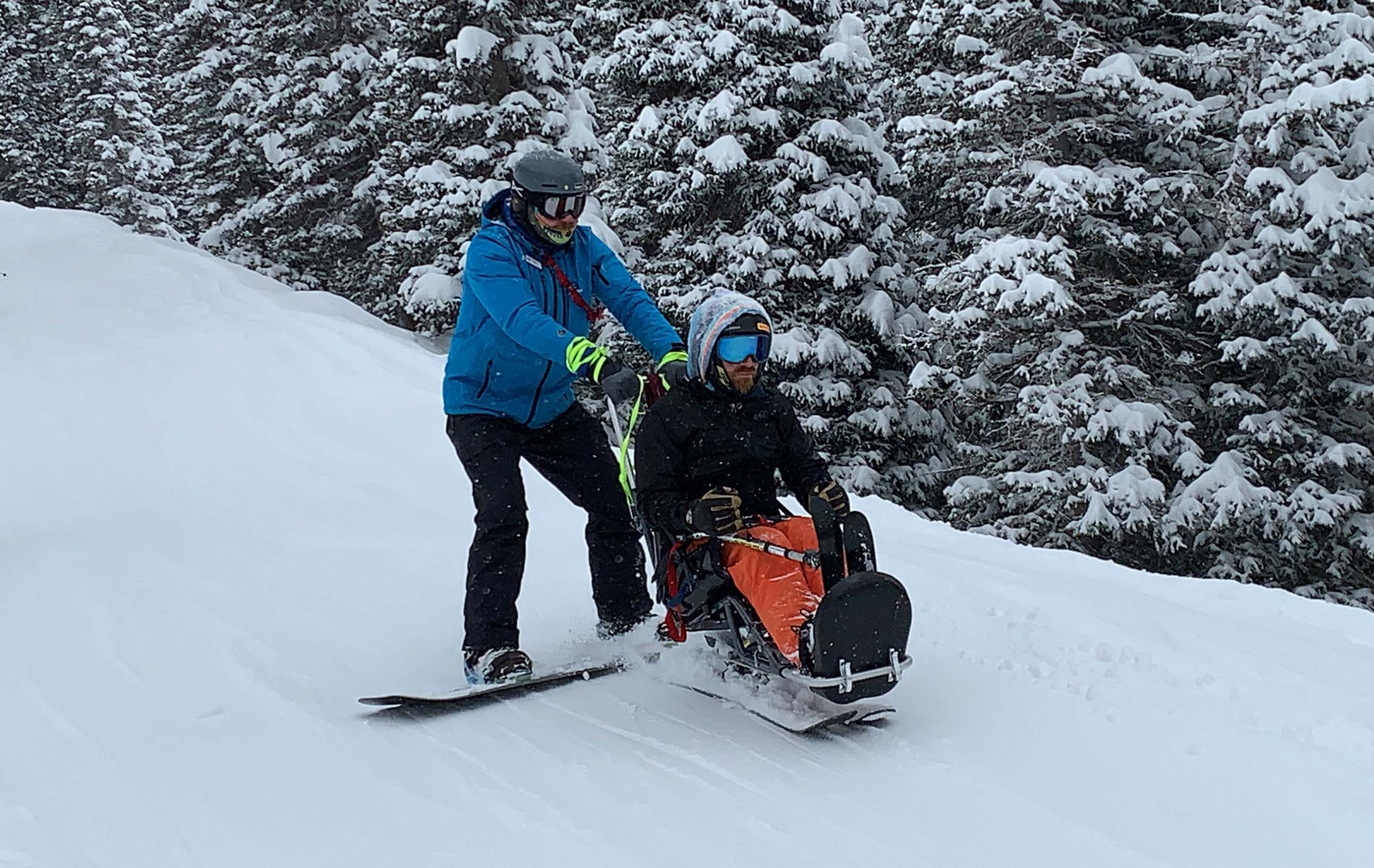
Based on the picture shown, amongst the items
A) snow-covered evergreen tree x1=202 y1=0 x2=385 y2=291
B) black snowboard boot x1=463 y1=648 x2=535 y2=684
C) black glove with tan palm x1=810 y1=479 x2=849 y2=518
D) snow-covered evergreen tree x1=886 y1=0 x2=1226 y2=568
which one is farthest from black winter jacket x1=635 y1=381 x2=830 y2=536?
snow-covered evergreen tree x1=202 y1=0 x2=385 y2=291

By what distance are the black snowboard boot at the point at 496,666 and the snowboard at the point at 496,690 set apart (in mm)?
26

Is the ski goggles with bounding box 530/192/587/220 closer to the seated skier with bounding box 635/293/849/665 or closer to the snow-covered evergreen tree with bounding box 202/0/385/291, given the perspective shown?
the seated skier with bounding box 635/293/849/665

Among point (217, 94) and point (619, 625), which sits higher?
point (217, 94)

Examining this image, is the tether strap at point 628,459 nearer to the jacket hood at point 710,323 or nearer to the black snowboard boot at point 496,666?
the jacket hood at point 710,323

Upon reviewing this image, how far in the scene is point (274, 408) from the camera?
10.6m

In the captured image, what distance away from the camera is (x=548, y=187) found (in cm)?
465

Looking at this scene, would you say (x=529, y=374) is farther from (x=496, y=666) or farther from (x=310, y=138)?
(x=310, y=138)

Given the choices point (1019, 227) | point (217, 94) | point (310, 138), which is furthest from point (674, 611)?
point (217, 94)

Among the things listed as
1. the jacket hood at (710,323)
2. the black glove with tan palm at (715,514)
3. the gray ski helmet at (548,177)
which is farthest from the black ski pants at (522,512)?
the gray ski helmet at (548,177)

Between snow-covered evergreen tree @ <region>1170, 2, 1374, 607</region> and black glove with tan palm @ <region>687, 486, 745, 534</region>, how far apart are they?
32.2 ft

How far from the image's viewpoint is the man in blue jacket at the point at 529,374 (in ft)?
15.0

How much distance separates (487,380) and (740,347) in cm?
108

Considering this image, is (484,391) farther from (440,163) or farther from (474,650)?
(440,163)

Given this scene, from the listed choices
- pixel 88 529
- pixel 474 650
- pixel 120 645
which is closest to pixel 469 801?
pixel 474 650
